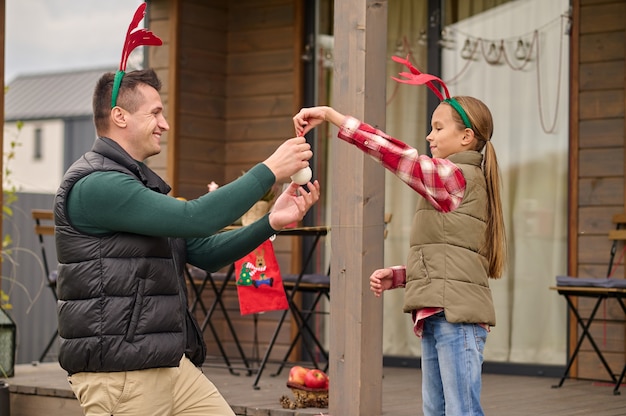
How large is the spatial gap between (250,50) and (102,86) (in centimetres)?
446

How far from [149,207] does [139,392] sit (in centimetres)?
49

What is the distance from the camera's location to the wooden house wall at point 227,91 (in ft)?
23.8

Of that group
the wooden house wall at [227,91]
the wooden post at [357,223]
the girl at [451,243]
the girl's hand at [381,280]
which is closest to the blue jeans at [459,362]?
the girl at [451,243]

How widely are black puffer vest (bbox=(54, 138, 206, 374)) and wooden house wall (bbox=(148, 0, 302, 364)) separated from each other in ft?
13.9

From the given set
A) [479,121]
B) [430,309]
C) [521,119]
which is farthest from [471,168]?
[521,119]

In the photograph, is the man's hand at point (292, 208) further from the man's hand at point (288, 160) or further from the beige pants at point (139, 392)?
the beige pants at point (139, 392)

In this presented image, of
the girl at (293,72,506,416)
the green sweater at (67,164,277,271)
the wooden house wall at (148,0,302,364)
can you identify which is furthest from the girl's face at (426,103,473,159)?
the wooden house wall at (148,0,302,364)

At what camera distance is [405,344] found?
6914 mm

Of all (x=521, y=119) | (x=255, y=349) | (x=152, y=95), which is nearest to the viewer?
(x=152, y=95)

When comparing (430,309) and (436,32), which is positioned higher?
(436,32)

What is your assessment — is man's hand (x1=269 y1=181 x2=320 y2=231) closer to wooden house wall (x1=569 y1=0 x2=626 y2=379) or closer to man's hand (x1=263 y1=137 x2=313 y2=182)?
man's hand (x1=263 y1=137 x2=313 y2=182)

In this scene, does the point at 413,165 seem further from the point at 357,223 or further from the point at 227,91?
the point at 227,91

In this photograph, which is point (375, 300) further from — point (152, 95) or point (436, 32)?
point (436, 32)

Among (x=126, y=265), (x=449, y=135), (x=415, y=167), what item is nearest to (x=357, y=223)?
(x=449, y=135)
